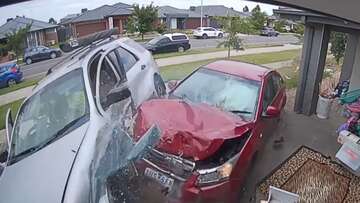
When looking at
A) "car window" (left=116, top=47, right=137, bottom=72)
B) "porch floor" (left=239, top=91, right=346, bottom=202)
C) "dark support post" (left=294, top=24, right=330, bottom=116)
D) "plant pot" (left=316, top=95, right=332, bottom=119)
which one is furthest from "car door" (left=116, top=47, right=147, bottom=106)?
"plant pot" (left=316, top=95, right=332, bottom=119)

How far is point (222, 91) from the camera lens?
2.14 metres

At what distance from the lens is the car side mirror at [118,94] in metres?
1.45

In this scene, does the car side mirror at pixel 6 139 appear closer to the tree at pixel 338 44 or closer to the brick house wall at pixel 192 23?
the brick house wall at pixel 192 23

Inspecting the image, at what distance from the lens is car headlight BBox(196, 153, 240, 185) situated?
157 centimetres

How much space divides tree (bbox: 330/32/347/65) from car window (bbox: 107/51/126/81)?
2204mm

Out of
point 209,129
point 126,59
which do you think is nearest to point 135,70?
point 126,59

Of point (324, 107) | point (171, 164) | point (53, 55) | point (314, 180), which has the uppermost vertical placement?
point (53, 55)

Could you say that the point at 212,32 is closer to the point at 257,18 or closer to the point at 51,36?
the point at 257,18

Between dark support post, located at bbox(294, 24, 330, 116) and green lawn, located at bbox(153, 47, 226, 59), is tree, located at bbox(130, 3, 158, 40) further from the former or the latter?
A: dark support post, located at bbox(294, 24, 330, 116)

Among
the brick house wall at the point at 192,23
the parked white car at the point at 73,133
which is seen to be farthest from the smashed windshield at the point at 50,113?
the brick house wall at the point at 192,23

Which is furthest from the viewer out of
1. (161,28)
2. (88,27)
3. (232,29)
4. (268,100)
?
(268,100)

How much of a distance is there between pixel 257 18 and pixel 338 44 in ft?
5.88

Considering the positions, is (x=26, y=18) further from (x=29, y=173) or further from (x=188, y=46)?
(x=188, y=46)

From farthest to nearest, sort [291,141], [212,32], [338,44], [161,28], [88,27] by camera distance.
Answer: [338,44], [291,141], [212,32], [161,28], [88,27]
